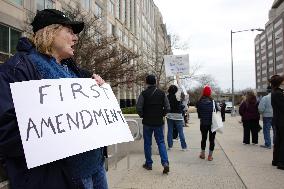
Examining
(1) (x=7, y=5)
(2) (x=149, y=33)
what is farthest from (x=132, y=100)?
(1) (x=7, y=5)

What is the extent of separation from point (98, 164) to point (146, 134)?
465cm

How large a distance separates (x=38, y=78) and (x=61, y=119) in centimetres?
26

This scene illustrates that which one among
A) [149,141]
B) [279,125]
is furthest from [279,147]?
[149,141]

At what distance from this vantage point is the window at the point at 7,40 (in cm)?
1990

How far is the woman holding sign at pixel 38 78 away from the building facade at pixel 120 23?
15749 mm

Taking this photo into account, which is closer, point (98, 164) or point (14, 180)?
point (14, 180)

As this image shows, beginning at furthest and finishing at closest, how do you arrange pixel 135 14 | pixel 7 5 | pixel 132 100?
1. pixel 135 14
2. pixel 132 100
3. pixel 7 5

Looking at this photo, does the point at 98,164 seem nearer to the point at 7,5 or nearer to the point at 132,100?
the point at 7,5

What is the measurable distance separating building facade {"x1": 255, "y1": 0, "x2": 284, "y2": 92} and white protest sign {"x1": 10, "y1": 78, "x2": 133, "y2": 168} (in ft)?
286

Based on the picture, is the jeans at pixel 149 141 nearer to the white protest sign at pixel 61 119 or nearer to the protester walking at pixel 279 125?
the protester walking at pixel 279 125

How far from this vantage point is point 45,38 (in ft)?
7.24

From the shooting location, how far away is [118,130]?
231 centimetres

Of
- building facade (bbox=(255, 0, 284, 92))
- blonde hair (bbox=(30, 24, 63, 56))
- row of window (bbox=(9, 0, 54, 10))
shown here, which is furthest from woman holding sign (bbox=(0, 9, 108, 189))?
building facade (bbox=(255, 0, 284, 92))

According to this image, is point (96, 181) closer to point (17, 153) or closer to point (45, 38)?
point (17, 153)
